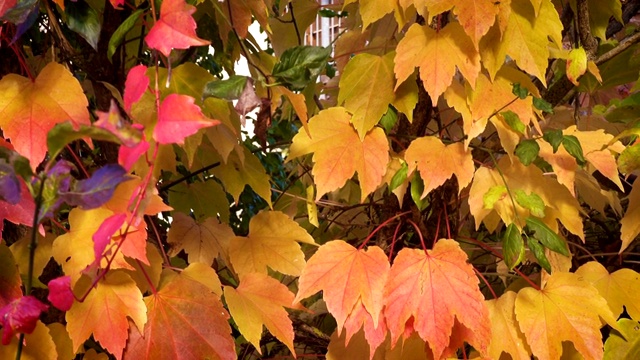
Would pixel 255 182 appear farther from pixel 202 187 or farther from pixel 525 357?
pixel 525 357

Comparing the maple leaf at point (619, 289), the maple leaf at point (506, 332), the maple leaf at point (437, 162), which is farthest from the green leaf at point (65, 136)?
the maple leaf at point (619, 289)

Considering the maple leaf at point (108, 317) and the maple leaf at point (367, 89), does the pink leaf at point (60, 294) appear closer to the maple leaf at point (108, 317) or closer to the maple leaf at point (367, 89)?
the maple leaf at point (108, 317)

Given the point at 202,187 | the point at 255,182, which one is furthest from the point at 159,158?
the point at 202,187

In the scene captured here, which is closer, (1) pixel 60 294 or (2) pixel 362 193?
(1) pixel 60 294

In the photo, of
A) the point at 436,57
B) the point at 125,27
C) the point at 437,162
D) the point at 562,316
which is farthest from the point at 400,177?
the point at 125,27

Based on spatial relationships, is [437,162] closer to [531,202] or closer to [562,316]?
[531,202]

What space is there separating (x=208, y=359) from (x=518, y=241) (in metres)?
0.38

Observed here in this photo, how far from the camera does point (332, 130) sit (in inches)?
34.2

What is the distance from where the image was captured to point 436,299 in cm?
77

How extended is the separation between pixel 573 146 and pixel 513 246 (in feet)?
0.46

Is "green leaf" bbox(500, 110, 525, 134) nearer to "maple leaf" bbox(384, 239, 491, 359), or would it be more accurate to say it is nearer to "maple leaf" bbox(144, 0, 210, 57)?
"maple leaf" bbox(384, 239, 491, 359)

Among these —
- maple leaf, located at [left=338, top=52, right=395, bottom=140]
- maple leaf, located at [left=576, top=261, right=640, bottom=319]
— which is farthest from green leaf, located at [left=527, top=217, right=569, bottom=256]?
maple leaf, located at [left=338, top=52, right=395, bottom=140]

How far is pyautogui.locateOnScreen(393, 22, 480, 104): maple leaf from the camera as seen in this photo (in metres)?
0.79

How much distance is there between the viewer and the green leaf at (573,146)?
82 centimetres
